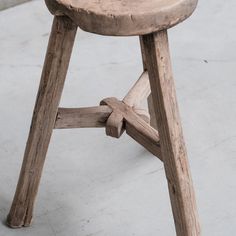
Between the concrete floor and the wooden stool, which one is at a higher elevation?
the wooden stool

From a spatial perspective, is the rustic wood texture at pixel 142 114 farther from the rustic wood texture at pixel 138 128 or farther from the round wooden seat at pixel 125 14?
the round wooden seat at pixel 125 14

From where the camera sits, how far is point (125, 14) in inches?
44.7

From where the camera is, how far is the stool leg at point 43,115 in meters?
1.30

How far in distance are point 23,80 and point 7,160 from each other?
392mm

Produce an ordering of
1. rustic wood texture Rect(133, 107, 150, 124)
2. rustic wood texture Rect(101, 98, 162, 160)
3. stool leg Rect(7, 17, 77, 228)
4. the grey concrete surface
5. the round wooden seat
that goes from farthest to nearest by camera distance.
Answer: the grey concrete surface, rustic wood texture Rect(133, 107, 150, 124), rustic wood texture Rect(101, 98, 162, 160), stool leg Rect(7, 17, 77, 228), the round wooden seat

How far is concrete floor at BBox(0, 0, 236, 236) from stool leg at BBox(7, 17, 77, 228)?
2.8 inches

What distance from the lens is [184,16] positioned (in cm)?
120

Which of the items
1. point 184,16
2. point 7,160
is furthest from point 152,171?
point 184,16

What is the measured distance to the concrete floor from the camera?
160 centimetres

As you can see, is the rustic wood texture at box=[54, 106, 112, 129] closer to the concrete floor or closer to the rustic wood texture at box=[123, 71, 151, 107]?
the rustic wood texture at box=[123, 71, 151, 107]

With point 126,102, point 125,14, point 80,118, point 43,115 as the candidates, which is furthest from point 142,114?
point 125,14

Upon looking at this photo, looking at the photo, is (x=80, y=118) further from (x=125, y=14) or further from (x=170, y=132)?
(x=125, y=14)

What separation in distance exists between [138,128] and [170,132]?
0.72 feet

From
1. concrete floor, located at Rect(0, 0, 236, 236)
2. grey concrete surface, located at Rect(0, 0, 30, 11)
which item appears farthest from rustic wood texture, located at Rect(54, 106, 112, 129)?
grey concrete surface, located at Rect(0, 0, 30, 11)
